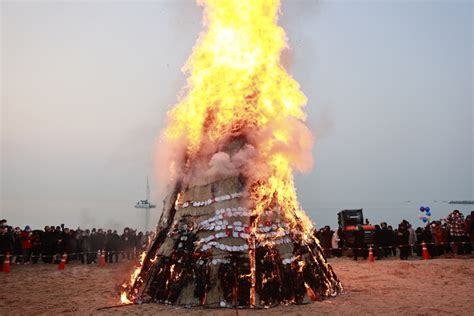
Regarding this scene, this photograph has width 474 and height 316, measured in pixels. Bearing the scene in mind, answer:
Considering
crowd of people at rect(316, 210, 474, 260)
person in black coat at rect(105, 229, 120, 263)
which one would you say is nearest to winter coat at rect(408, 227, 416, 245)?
crowd of people at rect(316, 210, 474, 260)

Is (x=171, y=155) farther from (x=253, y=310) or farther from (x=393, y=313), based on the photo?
(x=393, y=313)

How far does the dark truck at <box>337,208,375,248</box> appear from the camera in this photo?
869 inches

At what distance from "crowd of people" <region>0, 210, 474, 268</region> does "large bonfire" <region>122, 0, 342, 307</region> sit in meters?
7.52

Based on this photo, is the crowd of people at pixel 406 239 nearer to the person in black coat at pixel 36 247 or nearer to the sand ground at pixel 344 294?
the sand ground at pixel 344 294

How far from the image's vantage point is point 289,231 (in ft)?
37.3

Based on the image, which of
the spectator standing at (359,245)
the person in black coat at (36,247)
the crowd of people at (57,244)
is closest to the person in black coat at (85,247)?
the crowd of people at (57,244)

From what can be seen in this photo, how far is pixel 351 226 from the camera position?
23.9 meters

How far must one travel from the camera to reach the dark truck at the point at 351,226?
22077 millimetres

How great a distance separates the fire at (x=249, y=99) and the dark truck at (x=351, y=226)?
10551mm

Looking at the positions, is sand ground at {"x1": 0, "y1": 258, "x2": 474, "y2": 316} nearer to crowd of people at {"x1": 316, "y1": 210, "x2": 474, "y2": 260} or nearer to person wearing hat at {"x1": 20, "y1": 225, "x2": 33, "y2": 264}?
person wearing hat at {"x1": 20, "y1": 225, "x2": 33, "y2": 264}

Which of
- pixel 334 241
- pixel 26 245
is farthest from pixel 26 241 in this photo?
pixel 334 241

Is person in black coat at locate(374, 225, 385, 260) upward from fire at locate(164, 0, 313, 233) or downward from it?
downward

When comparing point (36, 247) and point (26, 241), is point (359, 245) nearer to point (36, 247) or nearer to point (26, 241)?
point (36, 247)

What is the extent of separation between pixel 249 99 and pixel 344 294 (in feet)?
21.5
